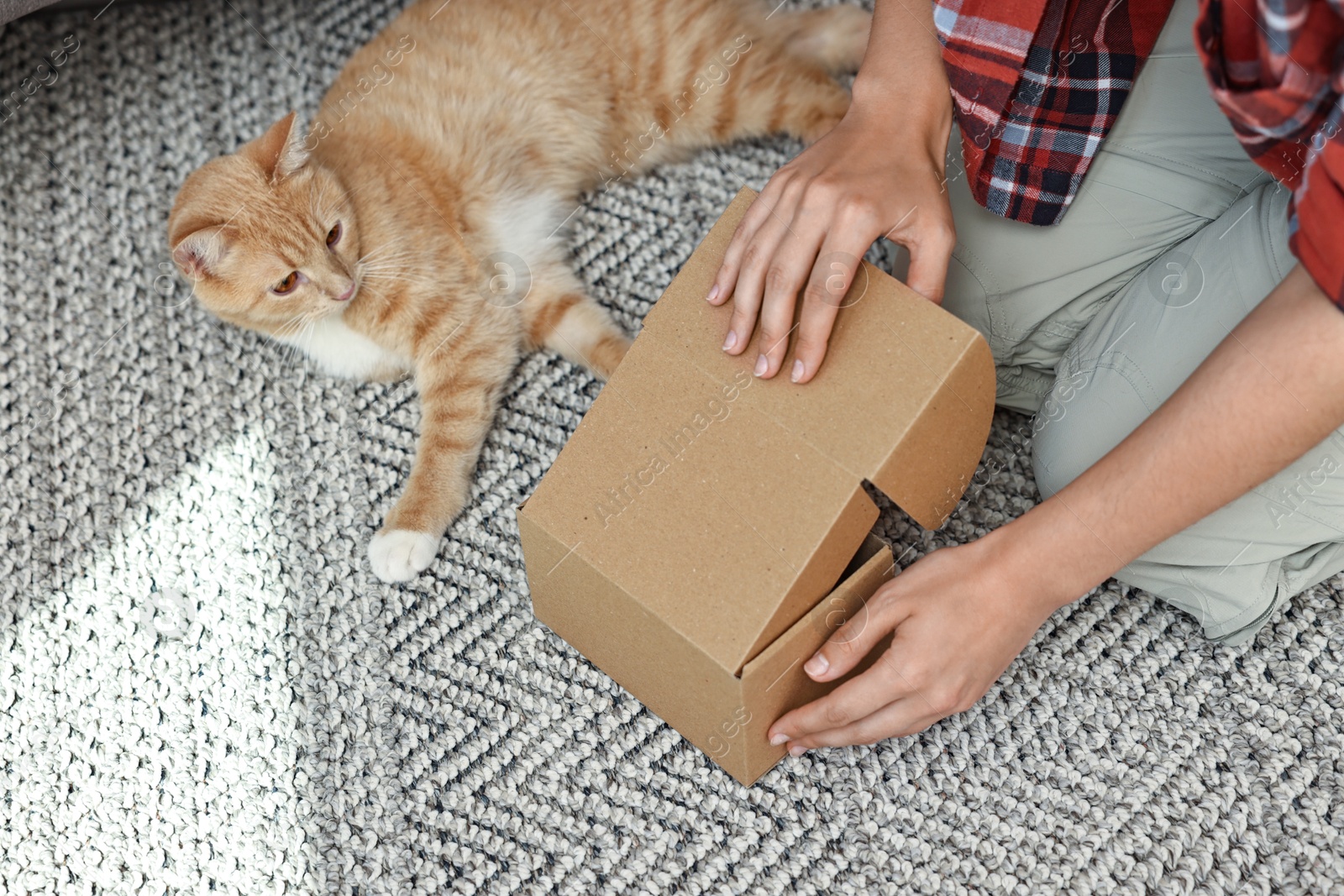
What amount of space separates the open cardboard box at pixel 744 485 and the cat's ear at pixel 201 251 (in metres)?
0.47

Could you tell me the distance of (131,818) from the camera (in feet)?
3.42

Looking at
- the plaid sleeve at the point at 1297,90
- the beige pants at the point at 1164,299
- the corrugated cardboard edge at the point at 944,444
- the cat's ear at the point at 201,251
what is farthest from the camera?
the cat's ear at the point at 201,251

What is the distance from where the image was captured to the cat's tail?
144 centimetres

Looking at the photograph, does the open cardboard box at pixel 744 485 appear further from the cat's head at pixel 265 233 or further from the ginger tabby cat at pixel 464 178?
the cat's head at pixel 265 233

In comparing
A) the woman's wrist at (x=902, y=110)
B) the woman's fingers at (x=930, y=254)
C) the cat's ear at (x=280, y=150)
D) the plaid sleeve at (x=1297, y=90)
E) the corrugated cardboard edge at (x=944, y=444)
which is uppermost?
the plaid sleeve at (x=1297, y=90)

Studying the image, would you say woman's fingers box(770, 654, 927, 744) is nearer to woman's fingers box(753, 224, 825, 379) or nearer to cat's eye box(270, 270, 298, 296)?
woman's fingers box(753, 224, 825, 379)

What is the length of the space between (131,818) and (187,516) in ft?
1.15

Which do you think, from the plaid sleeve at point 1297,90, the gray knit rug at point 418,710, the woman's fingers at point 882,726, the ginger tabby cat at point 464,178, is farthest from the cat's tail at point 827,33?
the woman's fingers at point 882,726

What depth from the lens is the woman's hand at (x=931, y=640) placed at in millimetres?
818

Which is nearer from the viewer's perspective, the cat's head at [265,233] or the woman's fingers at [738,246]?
the woman's fingers at [738,246]

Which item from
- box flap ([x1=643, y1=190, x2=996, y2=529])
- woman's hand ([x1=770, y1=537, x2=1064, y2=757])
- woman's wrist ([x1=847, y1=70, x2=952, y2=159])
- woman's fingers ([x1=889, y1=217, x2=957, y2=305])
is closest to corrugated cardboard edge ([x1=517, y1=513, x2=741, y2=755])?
woman's hand ([x1=770, y1=537, x2=1064, y2=757])

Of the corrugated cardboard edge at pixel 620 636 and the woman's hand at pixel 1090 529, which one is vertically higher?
the woman's hand at pixel 1090 529

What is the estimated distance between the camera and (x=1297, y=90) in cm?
67

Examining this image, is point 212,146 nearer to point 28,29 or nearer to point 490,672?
point 28,29
